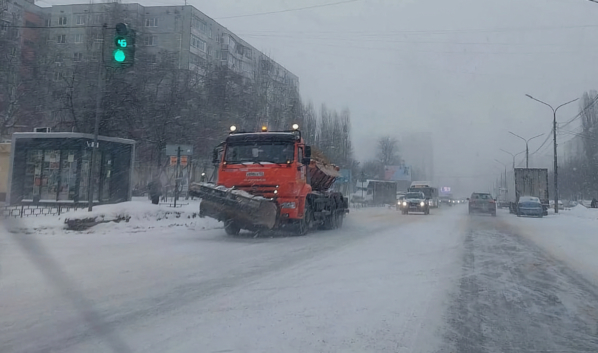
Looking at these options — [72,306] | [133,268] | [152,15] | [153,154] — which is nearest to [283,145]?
[133,268]

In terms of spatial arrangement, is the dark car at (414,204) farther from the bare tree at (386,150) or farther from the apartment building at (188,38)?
the bare tree at (386,150)

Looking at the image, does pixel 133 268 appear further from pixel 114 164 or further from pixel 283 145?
pixel 114 164

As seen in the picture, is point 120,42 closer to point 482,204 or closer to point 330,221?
point 330,221

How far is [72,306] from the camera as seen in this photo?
675cm

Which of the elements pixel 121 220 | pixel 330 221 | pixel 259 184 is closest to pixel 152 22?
pixel 330 221

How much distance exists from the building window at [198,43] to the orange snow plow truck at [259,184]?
46.4 meters

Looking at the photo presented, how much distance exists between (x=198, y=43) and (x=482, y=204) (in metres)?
37.4

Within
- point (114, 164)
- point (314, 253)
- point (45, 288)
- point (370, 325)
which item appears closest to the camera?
point (370, 325)

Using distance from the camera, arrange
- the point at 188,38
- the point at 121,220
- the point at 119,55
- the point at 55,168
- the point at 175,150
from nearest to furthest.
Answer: the point at 119,55, the point at 121,220, the point at 175,150, the point at 55,168, the point at 188,38

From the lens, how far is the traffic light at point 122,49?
1188cm

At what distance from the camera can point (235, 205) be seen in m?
15.5

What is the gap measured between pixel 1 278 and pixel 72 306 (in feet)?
8.91

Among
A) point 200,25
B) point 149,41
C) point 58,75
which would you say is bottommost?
point 58,75

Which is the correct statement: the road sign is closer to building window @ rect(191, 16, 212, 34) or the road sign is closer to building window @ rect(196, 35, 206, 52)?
building window @ rect(196, 35, 206, 52)
